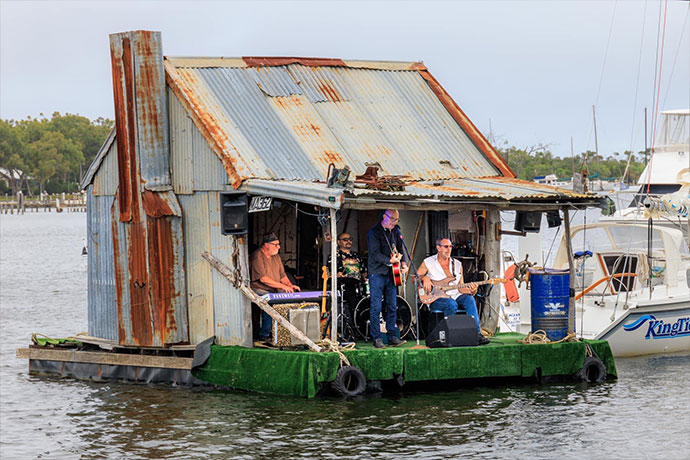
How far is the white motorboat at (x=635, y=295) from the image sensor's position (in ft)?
78.4

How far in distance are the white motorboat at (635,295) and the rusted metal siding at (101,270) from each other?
7844 millimetres

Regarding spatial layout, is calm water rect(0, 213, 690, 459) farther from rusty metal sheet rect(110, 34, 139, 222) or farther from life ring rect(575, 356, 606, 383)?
rusty metal sheet rect(110, 34, 139, 222)

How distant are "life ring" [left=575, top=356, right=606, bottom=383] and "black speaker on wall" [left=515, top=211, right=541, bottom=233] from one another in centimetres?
285

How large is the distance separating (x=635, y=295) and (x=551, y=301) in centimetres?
567

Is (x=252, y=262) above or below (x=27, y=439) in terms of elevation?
above

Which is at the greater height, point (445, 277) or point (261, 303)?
point (445, 277)

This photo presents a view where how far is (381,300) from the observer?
1883 cm

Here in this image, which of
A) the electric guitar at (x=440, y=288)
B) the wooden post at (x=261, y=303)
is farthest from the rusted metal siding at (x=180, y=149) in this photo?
the electric guitar at (x=440, y=288)

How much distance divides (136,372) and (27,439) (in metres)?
3.12

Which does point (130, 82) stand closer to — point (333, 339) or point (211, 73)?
point (211, 73)

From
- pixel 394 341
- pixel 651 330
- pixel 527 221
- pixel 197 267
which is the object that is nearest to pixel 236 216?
pixel 197 267

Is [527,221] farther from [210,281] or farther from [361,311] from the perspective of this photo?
[210,281]

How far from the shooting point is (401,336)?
19.9m

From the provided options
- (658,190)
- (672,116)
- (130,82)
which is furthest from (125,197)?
(672,116)
